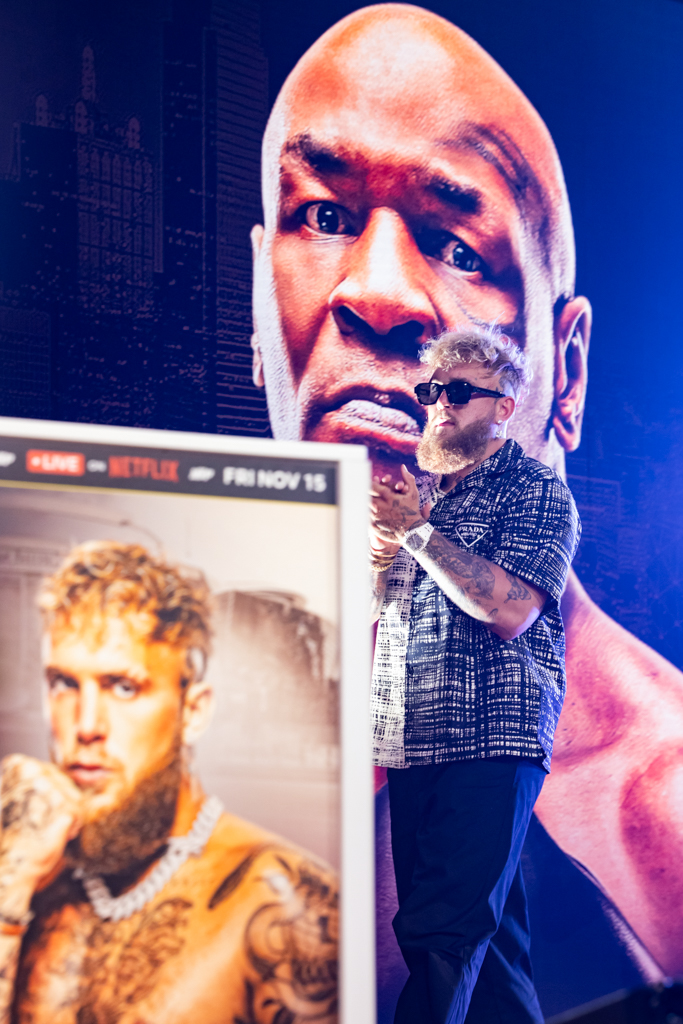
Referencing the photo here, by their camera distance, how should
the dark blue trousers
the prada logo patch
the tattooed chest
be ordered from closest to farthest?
the tattooed chest → the dark blue trousers → the prada logo patch

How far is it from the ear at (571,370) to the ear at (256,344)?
96cm

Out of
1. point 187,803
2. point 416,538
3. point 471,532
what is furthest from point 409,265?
point 187,803

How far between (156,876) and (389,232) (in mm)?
2097

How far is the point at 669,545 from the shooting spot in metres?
3.03

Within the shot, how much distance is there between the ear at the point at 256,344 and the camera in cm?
247

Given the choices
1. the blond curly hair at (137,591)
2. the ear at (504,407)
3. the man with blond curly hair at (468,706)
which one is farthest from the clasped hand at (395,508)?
the blond curly hair at (137,591)

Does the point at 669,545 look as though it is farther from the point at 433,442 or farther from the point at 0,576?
the point at 0,576

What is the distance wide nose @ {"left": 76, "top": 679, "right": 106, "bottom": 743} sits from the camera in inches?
35.8

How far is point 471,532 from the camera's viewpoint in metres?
2.05

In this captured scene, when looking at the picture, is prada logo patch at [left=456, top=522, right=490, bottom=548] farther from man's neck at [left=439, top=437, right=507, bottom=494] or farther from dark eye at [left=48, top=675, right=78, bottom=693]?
dark eye at [left=48, top=675, right=78, bottom=693]

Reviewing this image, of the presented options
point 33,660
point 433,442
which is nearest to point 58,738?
point 33,660

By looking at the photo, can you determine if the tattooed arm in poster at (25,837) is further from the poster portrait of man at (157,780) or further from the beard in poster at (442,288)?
the beard in poster at (442,288)

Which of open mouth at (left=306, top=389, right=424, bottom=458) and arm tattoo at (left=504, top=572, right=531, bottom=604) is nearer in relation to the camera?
arm tattoo at (left=504, top=572, right=531, bottom=604)

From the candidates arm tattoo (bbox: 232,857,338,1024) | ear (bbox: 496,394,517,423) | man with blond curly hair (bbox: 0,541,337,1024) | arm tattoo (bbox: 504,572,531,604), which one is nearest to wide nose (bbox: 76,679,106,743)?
man with blond curly hair (bbox: 0,541,337,1024)
